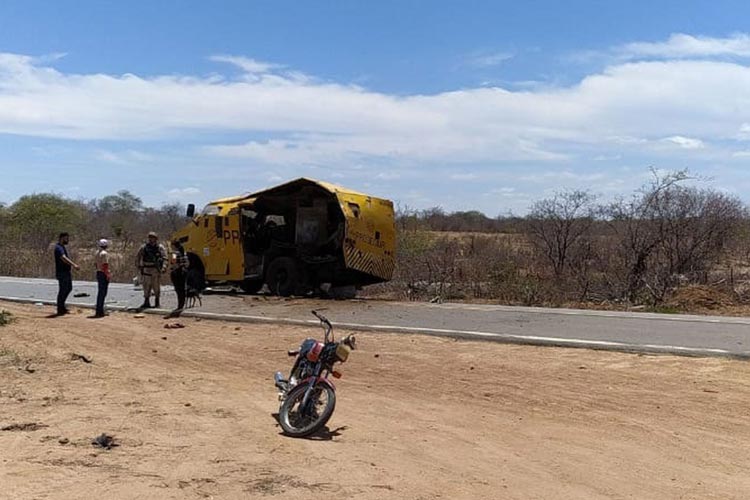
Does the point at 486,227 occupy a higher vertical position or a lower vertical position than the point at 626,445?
higher

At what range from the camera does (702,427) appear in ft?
27.3

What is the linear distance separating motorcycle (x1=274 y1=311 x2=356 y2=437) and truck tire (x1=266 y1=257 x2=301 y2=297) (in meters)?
12.8

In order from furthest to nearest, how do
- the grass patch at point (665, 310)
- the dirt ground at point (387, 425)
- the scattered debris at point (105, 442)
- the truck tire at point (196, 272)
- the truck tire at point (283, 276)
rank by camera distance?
the truck tire at point (196, 272), the truck tire at point (283, 276), the grass patch at point (665, 310), the scattered debris at point (105, 442), the dirt ground at point (387, 425)

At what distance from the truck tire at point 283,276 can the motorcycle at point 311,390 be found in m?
12.8

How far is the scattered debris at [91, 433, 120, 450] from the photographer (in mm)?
6987

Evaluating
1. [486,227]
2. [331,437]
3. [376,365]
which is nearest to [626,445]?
[331,437]

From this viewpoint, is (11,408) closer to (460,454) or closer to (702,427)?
(460,454)

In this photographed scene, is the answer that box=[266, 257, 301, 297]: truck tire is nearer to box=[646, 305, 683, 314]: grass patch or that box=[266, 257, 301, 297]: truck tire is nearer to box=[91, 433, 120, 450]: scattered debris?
box=[646, 305, 683, 314]: grass patch

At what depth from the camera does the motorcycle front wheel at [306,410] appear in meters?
7.64

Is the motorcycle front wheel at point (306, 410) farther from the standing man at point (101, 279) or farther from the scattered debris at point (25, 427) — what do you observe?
the standing man at point (101, 279)

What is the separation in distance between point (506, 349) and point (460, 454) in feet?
19.6

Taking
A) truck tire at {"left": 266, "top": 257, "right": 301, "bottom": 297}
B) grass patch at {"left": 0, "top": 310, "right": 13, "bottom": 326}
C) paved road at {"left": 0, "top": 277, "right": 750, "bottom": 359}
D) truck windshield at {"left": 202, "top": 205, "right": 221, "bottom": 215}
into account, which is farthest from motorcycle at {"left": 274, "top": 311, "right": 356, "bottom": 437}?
truck windshield at {"left": 202, "top": 205, "right": 221, "bottom": 215}

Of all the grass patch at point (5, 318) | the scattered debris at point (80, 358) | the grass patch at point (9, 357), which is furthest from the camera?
the grass patch at point (5, 318)

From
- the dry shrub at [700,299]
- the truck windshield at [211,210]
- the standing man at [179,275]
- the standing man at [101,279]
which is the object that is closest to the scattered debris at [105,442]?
the standing man at [179,275]
